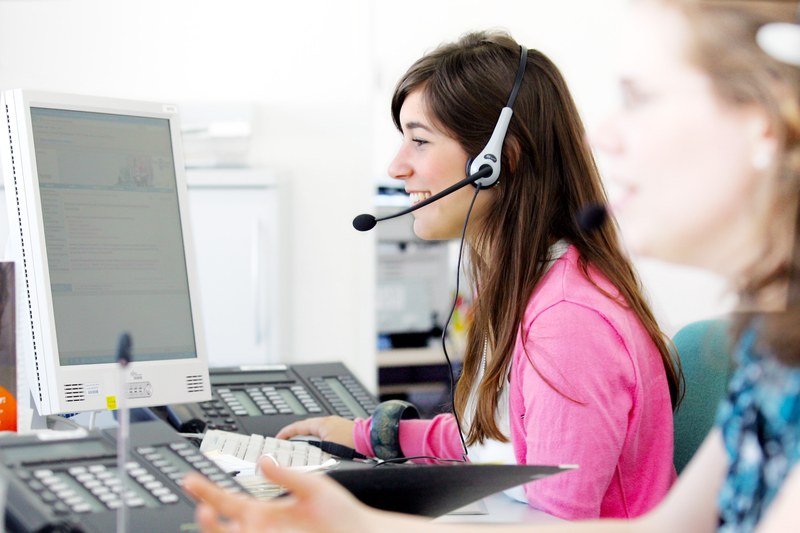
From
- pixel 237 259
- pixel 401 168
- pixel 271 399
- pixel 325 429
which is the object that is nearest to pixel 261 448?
pixel 325 429

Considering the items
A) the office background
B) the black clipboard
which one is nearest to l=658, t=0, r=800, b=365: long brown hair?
the black clipboard

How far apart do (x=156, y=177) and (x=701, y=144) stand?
0.88 m

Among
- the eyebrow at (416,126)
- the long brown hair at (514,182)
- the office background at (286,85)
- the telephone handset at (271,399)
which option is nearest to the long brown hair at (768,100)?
the long brown hair at (514,182)

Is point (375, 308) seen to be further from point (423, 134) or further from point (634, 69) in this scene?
point (634, 69)

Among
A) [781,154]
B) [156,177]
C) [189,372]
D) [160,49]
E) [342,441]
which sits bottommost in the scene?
[342,441]

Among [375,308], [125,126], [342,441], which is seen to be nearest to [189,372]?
[342,441]

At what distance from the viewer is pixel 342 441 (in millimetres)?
1453

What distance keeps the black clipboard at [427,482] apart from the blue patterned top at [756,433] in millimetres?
191

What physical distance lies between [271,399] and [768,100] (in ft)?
3.52

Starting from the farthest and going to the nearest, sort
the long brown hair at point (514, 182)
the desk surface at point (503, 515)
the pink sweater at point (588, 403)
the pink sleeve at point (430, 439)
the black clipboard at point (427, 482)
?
the pink sleeve at point (430, 439) < the long brown hair at point (514, 182) < the pink sweater at point (588, 403) < the desk surface at point (503, 515) < the black clipboard at point (427, 482)

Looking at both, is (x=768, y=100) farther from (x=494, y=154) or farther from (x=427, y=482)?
(x=494, y=154)

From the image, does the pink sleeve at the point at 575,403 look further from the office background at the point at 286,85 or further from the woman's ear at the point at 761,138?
the office background at the point at 286,85

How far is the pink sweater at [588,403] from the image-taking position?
47.6 inches

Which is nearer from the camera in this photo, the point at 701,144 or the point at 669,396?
the point at 701,144
